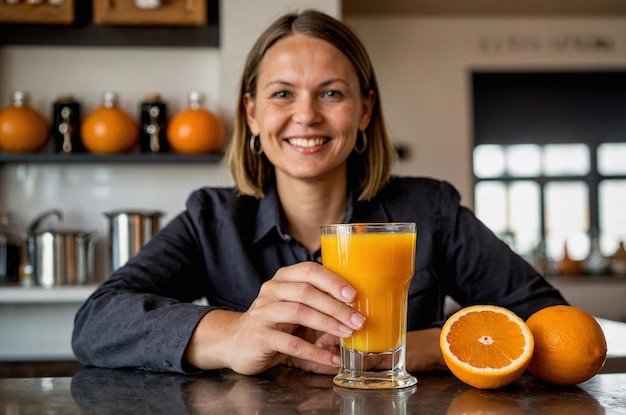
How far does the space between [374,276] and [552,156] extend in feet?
18.1

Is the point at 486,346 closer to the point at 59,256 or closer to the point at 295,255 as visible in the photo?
the point at 295,255

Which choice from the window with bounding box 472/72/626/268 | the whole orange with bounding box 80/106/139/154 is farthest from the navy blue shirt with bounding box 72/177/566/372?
the window with bounding box 472/72/626/268

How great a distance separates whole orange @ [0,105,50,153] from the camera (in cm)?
322

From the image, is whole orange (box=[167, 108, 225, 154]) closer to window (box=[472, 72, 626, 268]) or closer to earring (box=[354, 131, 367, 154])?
earring (box=[354, 131, 367, 154])

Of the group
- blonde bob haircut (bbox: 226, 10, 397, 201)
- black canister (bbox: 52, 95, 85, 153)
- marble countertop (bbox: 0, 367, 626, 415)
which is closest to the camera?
marble countertop (bbox: 0, 367, 626, 415)

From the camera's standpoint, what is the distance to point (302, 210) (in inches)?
64.0

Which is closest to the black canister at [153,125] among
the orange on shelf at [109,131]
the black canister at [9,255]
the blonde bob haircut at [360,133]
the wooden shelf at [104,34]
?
the orange on shelf at [109,131]

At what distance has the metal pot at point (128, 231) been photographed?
316cm

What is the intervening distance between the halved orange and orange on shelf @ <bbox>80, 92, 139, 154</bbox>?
2.49m

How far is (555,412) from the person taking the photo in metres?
0.83

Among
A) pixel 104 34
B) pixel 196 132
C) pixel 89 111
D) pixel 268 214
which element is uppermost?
pixel 104 34

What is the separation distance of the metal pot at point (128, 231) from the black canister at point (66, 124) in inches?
15.4

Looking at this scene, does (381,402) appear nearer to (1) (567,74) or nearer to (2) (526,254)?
(2) (526,254)

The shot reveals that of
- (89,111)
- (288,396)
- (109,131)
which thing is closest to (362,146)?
(288,396)
